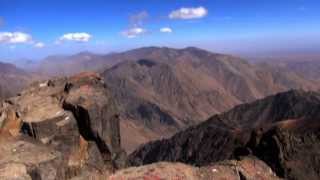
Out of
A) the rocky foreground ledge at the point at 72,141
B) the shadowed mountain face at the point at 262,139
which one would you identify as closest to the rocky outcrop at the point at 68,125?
the rocky foreground ledge at the point at 72,141

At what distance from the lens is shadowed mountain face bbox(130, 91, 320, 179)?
3011 cm

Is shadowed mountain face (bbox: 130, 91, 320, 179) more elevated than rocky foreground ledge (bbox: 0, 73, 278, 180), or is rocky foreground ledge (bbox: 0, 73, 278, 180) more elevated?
rocky foreground ledge (bbox: 0, 73, 278, 180)

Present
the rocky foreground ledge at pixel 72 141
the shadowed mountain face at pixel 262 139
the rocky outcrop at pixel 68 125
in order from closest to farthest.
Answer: the rocky foreground ledge at pixel 72 141
the rocky outcrop at pixel 68 125
the shadowed mountain face at pixel 262 139

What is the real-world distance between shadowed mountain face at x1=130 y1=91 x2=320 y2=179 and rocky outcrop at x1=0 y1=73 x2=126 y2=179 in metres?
10.5

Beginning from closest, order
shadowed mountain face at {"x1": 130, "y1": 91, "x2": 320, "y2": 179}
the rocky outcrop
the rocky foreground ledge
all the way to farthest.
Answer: the rocky foreground ledge
the rocky outcrop
shadowed mountain face at {"x1": 130, "y1": 91, "x2": 320, "y2": 179}

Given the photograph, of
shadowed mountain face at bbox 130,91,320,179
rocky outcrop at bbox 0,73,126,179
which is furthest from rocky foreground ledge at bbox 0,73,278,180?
shadowed mountain face at bbox 130,91,320,179

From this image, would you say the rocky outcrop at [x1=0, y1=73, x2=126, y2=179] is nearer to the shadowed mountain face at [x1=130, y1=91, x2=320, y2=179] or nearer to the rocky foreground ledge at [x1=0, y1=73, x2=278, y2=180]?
the rocky foreground ledge at [x1=0, y1=73, x2=278, y2=180]

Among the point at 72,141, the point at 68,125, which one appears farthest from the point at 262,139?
the point at 68,125

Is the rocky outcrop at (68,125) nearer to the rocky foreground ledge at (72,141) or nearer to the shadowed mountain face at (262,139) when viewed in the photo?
the rocky foreground ledge at (72,141)

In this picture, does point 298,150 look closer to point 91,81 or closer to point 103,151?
point 103,151

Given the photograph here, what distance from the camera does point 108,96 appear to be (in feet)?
125

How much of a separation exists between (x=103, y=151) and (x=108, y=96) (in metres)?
4.77

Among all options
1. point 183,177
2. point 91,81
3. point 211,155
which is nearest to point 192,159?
point 211,155

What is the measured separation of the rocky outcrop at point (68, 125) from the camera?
29844 millimetres
